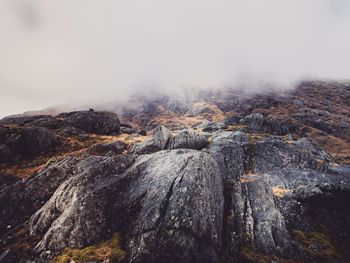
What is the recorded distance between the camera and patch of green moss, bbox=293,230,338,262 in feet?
77.2

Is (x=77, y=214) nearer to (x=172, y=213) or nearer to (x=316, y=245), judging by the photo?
(x=172, y=213)

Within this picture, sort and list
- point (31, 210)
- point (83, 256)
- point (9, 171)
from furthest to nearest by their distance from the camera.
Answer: point (9, 171), point (31, 210), point (83, 256)

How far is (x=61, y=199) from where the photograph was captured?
24453mm

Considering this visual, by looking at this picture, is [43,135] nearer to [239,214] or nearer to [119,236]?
[119,236]

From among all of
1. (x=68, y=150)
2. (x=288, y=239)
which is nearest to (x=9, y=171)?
(x=68, y=150)

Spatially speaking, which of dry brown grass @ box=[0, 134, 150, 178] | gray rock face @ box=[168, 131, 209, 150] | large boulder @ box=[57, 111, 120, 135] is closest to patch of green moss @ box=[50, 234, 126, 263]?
dry brown grass @ box=[0, 134, 150, 178]

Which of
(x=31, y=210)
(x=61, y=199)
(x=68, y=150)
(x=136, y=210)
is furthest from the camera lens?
(x=68, y=150)

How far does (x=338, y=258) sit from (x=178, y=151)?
18.5 m

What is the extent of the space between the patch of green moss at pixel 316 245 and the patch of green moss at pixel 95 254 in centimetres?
1732

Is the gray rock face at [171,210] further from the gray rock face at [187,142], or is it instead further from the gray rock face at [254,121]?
the gray rock face at [254,121]

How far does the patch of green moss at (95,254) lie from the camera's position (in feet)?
63.8

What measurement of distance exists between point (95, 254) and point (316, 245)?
20645mm

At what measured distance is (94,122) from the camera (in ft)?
216

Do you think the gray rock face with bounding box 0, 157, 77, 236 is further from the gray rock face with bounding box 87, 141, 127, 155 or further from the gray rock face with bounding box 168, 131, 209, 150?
the gray rock face with bounding box 168, 131, 209, 150
